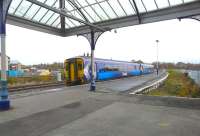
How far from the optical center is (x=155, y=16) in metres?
12.4

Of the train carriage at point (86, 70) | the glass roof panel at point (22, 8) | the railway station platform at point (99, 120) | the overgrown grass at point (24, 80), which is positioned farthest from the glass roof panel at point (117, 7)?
the overgrown grass at point (24, 80)

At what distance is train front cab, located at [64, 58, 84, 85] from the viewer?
67.5ft

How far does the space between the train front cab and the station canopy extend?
18.9 ft

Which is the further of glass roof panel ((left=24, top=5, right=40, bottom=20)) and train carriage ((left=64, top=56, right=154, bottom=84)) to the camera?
train carriage ((left=64, top=56, right=154, bottom=84))

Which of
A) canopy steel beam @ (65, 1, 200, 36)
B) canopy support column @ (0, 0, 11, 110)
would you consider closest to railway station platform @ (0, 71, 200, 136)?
canopy support column @ (0, 0, 11, 110)

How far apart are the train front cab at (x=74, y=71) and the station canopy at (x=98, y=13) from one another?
575 cm

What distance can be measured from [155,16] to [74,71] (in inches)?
429

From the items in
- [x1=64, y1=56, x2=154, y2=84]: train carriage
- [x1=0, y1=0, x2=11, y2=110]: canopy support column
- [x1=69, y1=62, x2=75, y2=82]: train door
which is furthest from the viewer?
[x1=69, y1=62, x2=75, y2=82]: train door

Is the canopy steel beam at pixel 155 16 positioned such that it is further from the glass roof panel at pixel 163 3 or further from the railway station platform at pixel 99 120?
the railway station platform at pixel 99 120

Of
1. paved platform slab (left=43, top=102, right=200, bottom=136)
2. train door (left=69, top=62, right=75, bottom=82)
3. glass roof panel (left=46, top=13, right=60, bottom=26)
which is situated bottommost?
paved platform slab (left=43, top=102, right=200, bottom=136)

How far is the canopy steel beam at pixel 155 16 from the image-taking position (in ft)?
35.8

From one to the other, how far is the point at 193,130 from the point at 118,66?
79.3 feet

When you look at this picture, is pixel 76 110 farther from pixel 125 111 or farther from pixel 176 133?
pixel 176 133

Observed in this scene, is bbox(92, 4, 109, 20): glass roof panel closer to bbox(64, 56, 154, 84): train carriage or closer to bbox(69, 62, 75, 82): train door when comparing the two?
bbox(64, 56, 154, 84): train carriage
